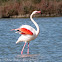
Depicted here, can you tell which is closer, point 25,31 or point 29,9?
point 25,31

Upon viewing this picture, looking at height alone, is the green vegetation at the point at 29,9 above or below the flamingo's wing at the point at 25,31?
below

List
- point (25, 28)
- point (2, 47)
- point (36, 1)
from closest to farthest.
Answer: point (25, 28), point (2, 47), point (36, 1)

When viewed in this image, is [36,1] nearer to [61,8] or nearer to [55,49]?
[61,8]

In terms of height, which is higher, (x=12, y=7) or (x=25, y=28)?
(x=25, y=28)

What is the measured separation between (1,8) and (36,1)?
40.4ft

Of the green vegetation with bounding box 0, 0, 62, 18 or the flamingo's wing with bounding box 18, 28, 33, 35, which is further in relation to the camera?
the green vegetation with bounding box 0, 0, 62, 18

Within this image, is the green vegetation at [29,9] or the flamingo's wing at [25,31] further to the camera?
the green vegetation at [29,9]

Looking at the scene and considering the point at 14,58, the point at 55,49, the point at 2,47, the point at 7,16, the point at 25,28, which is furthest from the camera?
the point at 7,16

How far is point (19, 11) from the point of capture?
51906 mm

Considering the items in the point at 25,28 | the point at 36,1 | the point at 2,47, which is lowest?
the point at 36,1

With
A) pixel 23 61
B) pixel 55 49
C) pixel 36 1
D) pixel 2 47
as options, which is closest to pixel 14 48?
pixel 2 47

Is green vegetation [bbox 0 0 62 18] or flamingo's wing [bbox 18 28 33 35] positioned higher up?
flamingo's wing [bbox 18 28 33 35]

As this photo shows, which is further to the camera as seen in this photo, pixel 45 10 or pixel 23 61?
pixel 45 10

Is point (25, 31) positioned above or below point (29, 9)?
above
